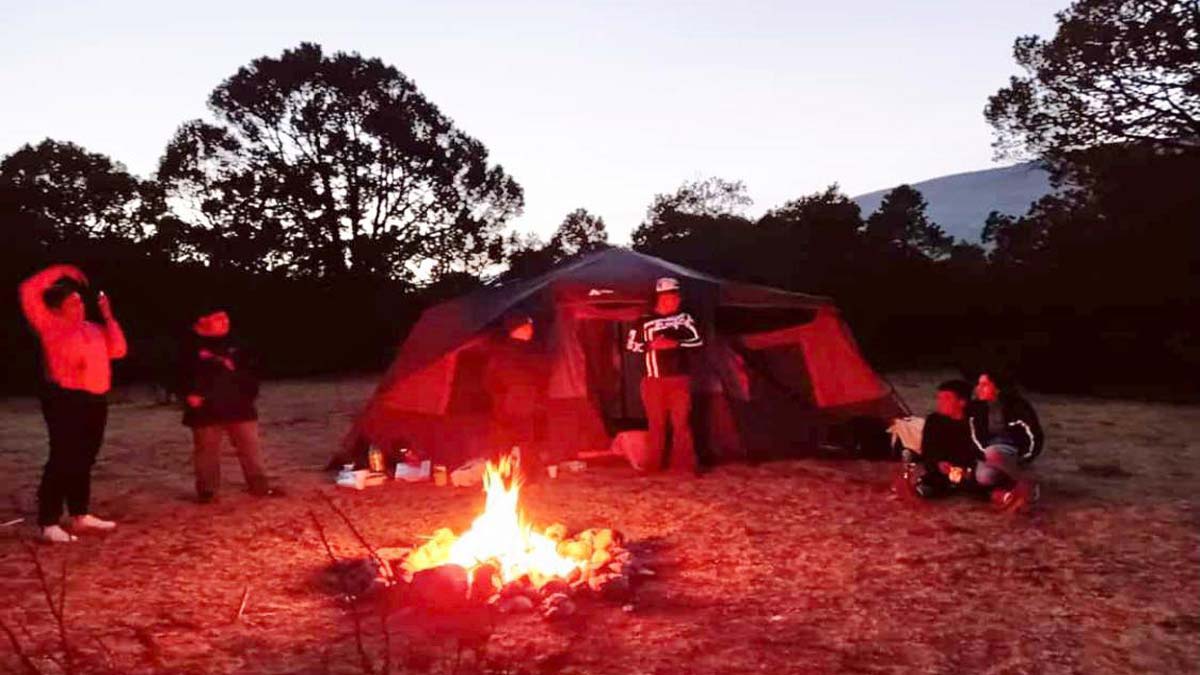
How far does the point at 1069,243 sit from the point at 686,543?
1793 cm

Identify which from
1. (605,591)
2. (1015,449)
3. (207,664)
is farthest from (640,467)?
(207,664)

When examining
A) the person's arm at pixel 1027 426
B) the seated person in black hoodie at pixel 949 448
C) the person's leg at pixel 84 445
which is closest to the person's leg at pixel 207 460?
the person's leg at pixel 84 445

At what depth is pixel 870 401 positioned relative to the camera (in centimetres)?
1100

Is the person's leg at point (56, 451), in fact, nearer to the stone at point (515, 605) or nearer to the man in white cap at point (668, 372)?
the stone at point (515, 605)

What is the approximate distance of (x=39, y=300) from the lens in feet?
23.4

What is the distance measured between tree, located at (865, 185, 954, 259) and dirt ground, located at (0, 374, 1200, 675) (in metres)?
17.4

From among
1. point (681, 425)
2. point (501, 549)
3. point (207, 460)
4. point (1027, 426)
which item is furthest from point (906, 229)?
point (501, 549)

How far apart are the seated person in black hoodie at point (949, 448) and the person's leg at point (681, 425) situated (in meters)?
2.33

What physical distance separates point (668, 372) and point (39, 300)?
17.2 feet

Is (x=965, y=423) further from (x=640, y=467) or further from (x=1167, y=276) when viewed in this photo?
(x=1167, y=276)

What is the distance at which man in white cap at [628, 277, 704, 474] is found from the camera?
9.75 m

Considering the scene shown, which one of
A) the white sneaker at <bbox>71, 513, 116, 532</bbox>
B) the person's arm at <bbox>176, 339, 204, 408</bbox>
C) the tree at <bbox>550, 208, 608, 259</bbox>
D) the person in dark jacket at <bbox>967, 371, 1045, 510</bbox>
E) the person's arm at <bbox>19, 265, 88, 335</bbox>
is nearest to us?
the person's arm at <bbox>19, 265, 88, 335</bbox>

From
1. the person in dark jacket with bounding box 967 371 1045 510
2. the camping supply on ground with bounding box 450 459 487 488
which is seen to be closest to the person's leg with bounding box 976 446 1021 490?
the person in dark jacket with bounding box 967 371 1045 510

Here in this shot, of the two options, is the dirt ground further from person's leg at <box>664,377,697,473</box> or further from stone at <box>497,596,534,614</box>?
person's leg at <box>664,377,697,473</box>
